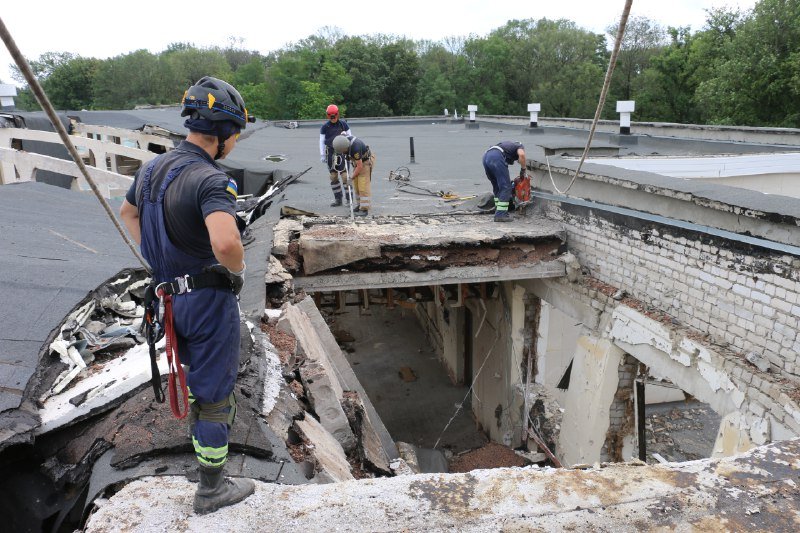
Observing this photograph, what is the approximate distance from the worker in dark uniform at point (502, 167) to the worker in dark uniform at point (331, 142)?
89.8 inches

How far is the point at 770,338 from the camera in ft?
15.0

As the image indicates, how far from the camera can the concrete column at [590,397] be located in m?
6.68

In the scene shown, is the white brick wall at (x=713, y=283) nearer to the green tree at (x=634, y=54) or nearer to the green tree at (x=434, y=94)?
the green tree at (x=634, y=54)

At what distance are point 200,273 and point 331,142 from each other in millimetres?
6674

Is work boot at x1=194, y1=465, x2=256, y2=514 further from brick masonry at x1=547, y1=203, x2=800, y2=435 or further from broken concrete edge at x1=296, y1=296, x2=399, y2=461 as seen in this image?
brick masonry at x1=547, y1=203, x2=800, y2=435

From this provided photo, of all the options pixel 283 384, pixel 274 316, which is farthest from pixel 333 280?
pixel 283 384

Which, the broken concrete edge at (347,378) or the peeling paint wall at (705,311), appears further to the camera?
the broken concrete edge at (347,378)

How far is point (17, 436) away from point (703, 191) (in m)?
5.67

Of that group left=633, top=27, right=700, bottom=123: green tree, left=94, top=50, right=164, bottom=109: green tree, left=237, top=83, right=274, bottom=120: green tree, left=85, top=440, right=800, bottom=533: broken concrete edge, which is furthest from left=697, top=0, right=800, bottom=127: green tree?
left=94, top=50, right=164, bottom=109: green tree

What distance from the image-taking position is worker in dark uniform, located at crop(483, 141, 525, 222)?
7641 millimetres

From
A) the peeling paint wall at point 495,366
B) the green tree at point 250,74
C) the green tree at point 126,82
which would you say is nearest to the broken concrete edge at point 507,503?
the peeling paint wall at point 495,366

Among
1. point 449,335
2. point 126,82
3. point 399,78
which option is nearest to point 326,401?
point 449,335

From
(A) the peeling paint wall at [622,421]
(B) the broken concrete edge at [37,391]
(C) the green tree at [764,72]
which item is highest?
(C) the green tree at [764,72]

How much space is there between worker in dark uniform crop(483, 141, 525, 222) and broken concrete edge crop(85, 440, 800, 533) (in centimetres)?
552
